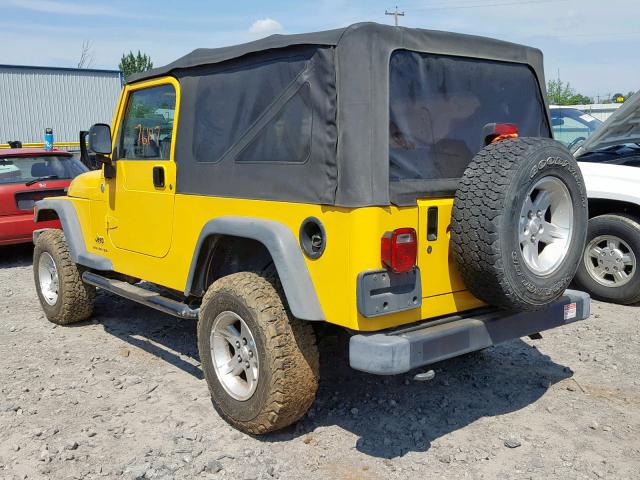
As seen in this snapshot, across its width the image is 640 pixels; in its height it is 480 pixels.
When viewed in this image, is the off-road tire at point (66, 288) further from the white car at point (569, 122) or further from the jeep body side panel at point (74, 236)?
the white car at point (569, 122)

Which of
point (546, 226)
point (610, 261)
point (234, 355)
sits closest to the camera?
point (546, 226)

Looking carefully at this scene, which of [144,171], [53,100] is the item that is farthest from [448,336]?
[53,100]

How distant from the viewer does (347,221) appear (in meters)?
3.08

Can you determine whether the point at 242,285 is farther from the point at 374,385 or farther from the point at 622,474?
the point at 622,474

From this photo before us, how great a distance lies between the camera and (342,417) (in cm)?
394

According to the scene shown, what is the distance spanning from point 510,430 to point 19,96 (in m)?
26.8

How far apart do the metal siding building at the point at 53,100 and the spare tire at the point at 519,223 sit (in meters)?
26.4

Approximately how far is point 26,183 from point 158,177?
4776mm

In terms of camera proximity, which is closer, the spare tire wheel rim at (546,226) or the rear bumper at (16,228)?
the spare tire wheel rim at (546,226)

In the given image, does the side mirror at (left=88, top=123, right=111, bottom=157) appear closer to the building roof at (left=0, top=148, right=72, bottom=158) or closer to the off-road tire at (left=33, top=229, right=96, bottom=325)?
the off-road tire at (left=33, top=229, right=96, bottom=325)

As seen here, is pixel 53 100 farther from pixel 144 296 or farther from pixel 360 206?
pixel 360 206

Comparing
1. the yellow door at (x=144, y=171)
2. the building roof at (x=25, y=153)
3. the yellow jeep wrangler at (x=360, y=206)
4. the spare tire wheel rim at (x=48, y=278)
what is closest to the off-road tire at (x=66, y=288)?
the spare tire wheel rim at (x=48, y=278)

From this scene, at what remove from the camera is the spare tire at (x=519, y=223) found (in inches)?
122

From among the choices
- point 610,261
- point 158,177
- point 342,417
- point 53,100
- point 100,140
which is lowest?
point 342,417
